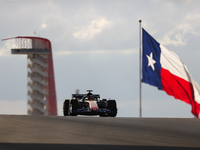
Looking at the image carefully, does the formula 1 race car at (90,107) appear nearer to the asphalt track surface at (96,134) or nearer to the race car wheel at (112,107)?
the race car wheel at (112,107)

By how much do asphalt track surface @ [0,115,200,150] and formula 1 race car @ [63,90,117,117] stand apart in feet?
23.4

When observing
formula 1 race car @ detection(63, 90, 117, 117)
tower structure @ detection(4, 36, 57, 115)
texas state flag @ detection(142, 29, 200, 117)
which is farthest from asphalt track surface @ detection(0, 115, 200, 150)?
tower structure @ detection(4, 36, 57, 115)

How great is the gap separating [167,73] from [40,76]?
87581 millimetres

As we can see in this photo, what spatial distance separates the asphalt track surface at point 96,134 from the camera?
11242 millimetres

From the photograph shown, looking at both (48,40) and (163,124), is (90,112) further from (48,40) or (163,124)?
(48,40)

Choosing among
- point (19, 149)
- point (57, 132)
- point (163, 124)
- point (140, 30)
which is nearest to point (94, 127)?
point (57, 132)

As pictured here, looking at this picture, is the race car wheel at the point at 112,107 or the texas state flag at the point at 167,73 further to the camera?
the race car wheel at the point at 112,107

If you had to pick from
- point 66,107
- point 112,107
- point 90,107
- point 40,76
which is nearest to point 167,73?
point 112,107

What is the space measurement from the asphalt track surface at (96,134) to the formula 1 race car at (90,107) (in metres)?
7.14

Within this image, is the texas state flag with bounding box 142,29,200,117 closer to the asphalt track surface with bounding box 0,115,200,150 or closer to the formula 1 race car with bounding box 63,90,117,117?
the formula 1 race car with bounding box 63,90,117,117

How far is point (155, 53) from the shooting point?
87.6 feet

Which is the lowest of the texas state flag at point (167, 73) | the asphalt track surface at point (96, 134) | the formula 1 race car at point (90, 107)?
the asphalt track surface at point (96, 134)

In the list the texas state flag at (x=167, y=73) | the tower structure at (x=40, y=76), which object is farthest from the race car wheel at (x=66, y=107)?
the tower structure at (x=40, y=76)

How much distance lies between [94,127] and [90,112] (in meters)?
10.2
